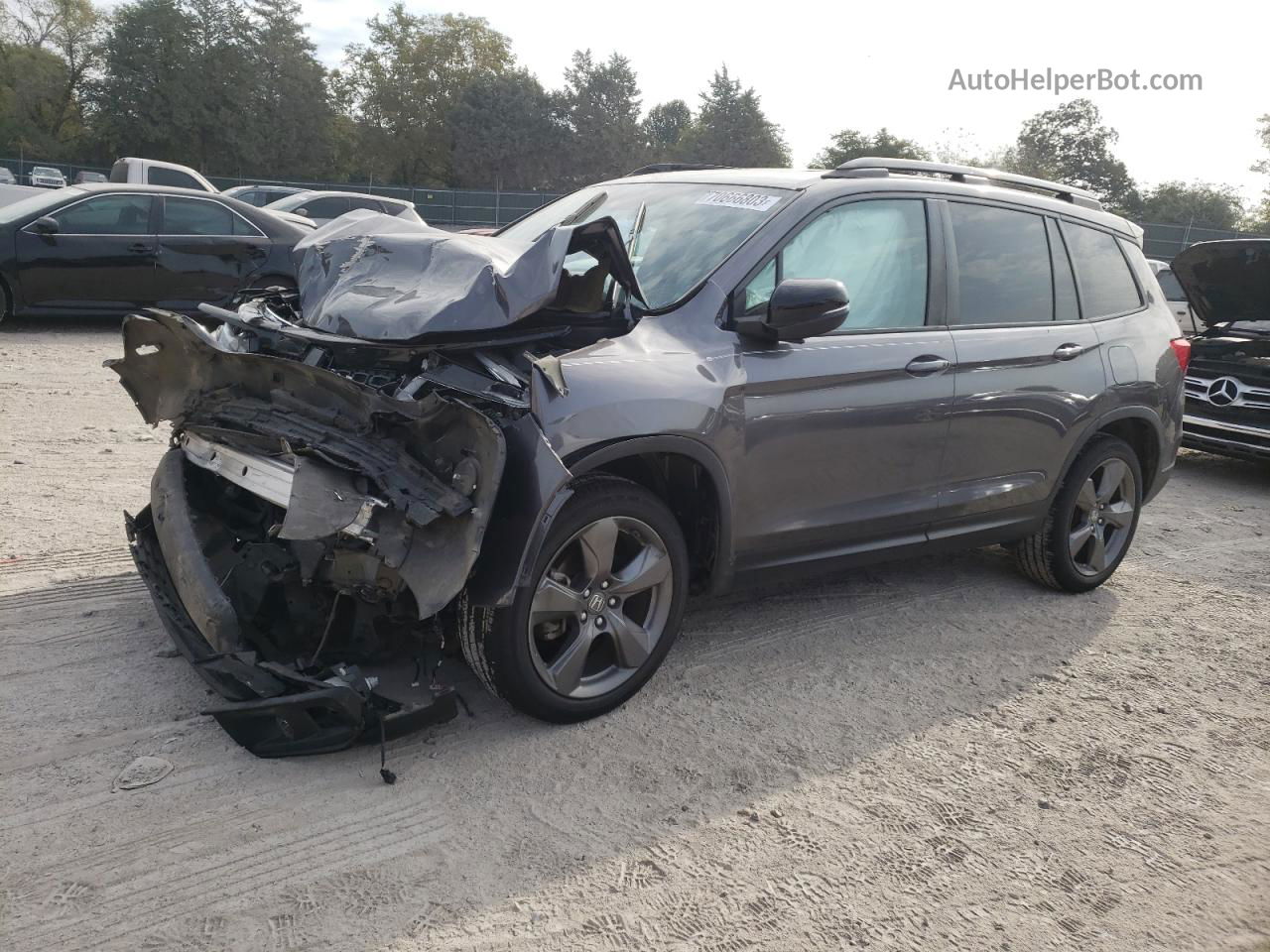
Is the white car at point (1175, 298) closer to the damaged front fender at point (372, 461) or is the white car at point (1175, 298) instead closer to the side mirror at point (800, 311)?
the side mirror at point (800, 311)

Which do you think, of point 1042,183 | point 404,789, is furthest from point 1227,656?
point 404,789

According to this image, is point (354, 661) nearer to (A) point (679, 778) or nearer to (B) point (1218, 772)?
(A) point (679, 778)

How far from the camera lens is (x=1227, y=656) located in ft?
15.5

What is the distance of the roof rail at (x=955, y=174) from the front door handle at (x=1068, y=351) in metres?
0.81

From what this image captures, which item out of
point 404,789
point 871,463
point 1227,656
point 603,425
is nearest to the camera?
point 404,789

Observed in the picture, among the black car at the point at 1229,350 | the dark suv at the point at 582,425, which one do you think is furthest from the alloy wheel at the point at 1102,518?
the black car at the point at 1229,350

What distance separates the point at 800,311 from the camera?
12.1 ft

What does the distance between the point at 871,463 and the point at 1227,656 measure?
6.55 ft

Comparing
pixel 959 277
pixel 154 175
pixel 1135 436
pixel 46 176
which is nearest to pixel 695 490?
pixel 959 277

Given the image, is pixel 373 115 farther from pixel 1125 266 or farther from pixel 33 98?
pixel 1125 266

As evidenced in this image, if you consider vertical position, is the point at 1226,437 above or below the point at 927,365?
below

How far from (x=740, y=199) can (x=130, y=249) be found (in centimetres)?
868

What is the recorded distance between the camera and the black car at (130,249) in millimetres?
10312

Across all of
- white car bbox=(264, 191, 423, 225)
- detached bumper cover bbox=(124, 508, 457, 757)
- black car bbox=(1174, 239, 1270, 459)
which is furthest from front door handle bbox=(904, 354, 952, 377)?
white car bbox=(264, 191, 423, 225)
